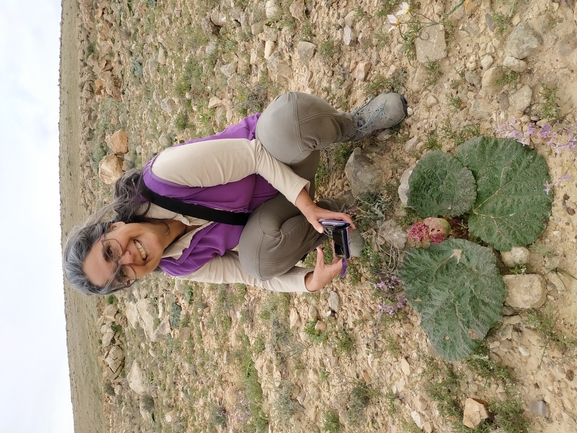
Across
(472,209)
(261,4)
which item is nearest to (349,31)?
(261,4)

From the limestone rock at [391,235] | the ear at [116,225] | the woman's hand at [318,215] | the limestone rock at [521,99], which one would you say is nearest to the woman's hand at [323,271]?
the woman's hand at [318,215]

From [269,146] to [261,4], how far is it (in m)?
2.50

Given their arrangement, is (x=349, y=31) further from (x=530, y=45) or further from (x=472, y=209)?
(x=472, y=209)

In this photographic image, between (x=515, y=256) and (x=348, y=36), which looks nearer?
(x=515, y=256)

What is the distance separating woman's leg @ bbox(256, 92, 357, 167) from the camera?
238 cm

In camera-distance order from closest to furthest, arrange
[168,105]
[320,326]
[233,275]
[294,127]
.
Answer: [294,127] < [233,275] < [320,326] < [168,105]

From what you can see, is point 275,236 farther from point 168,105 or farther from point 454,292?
point 168,105

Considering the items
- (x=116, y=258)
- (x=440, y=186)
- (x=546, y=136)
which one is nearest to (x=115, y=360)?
(x=116, y=258)

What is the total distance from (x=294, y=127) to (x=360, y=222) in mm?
1065

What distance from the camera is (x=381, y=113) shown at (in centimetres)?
286

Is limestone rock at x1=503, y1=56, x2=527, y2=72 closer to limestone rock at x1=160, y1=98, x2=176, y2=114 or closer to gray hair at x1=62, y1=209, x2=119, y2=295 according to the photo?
gray hair at x1=62, y1=209, x2=119, y2=295

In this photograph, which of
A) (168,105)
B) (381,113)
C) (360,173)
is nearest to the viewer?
(381,113)

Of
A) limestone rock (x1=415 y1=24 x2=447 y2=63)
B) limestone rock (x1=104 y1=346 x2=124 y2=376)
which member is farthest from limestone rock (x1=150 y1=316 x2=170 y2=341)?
limestone rock (x1=415 y1=24 x2=447 y2=63)

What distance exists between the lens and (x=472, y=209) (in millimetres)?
2480
